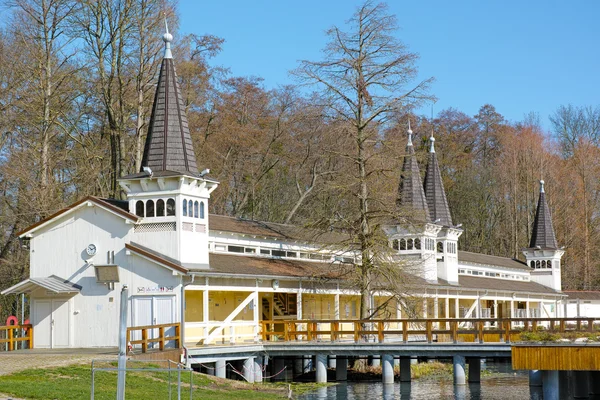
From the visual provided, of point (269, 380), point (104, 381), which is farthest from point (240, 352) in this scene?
point (104, 381)

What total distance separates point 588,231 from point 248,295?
4415 cm

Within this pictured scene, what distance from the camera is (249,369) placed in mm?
34438

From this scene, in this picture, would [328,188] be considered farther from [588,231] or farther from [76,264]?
[588,231]

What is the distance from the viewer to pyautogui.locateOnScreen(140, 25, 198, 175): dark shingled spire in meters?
34.4

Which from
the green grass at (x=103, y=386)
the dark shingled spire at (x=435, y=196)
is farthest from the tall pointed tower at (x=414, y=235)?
the green grass at (x=103, y=386)

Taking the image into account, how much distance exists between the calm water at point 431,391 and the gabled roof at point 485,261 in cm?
2036

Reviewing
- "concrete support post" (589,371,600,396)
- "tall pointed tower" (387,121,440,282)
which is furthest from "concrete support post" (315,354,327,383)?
"tall pointed tower" (387,121,440,282)

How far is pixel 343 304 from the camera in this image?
4481 cm

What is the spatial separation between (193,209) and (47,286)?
567 centimetres

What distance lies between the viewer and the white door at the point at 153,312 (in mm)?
32062

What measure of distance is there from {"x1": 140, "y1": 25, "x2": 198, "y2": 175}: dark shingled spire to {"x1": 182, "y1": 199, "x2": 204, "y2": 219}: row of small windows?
1072 millimetres

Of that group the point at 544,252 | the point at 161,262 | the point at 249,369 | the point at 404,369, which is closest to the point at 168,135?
the point at 161,262

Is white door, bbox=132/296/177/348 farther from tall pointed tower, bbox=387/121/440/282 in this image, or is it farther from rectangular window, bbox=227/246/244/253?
tall pointed tower, bbox=387/121/440/282

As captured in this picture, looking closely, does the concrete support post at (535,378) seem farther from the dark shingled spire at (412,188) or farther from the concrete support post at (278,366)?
the dark shingled spire at (412,188)
